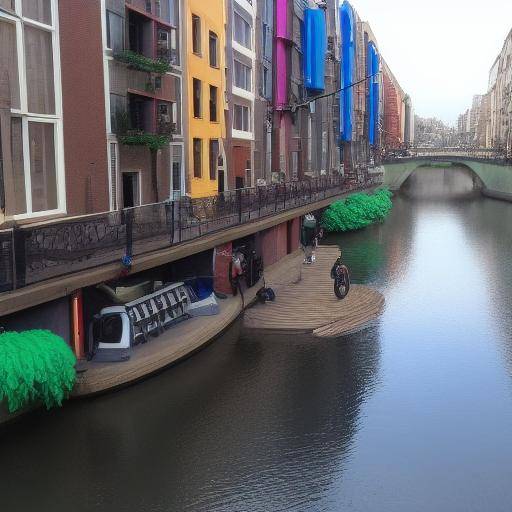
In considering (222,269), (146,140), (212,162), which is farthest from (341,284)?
(212,162)

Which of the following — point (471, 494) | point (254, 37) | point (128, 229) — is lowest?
point (471, 494)

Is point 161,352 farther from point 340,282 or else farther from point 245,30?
point 245,30

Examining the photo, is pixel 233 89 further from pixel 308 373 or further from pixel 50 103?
pixel 308 373

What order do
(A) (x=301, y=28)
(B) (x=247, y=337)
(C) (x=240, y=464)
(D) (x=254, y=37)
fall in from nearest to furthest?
(C) (x=240, y=464), (B) (x=247, y=337), (D) (x=254, y=37), (A) (x=301, y=28)

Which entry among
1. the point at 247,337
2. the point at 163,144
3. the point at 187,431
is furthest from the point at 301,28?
the point at 187,431

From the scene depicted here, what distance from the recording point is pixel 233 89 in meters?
40.6

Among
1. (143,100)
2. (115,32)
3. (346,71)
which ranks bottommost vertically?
(143,100)

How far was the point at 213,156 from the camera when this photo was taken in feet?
121

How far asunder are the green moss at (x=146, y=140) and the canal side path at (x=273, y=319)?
6773mm

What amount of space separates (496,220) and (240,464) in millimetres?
61475

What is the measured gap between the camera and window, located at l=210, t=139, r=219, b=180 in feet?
120

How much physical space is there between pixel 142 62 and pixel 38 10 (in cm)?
629

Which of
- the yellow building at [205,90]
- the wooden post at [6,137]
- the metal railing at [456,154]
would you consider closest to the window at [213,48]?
the yellow building at [205,90]

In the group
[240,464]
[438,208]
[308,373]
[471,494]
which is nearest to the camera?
[471,494]
